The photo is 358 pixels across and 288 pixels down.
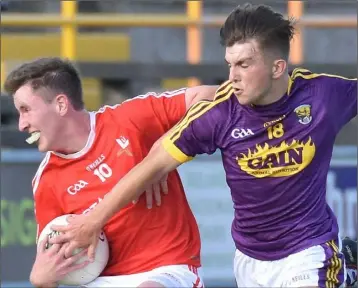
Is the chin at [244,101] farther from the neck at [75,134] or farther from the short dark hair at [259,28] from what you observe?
the neck at [75,134]

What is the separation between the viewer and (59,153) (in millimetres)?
4648

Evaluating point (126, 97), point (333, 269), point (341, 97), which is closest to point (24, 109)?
point (341, 97)

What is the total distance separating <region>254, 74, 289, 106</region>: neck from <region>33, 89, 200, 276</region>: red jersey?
645mm

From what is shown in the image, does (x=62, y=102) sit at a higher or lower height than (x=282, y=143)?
higher

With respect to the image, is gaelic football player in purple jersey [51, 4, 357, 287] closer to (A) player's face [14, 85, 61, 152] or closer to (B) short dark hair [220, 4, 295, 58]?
(B) short dark hair [220, 4, 295, 58]

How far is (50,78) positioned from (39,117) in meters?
0.22

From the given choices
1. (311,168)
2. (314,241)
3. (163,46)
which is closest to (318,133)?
(311,168)

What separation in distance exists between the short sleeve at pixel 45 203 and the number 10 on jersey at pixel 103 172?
9.6 inches

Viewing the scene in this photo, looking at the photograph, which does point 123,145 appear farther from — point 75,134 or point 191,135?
point 191,135

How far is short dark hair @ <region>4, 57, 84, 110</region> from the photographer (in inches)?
181

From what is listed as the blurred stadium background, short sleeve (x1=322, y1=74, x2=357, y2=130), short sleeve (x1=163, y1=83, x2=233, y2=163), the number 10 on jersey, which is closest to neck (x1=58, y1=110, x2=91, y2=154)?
the number 10 on jersey

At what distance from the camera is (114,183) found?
15.2 ft

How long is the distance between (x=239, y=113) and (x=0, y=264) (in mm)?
3645

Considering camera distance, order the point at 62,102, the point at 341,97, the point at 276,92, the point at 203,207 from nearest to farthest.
Answer: the point at 276,92
the point at 341,97
the point at 62,102
the point at 203,207
